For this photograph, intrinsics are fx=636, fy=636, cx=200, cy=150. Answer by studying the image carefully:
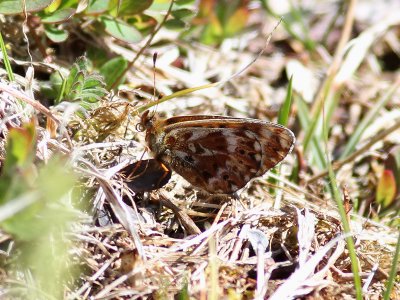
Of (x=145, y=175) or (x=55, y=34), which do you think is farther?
(x=55, y=34)

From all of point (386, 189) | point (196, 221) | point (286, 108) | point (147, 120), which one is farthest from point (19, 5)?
point (386, 189)

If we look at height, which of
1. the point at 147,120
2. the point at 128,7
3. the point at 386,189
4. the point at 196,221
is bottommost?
the point at 386,189

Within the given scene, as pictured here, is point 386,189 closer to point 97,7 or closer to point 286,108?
point 286,108

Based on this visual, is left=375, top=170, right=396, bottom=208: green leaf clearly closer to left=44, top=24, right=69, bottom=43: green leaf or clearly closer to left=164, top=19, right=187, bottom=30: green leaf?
left=164, top=19, right=187, bottom=30: green leaf

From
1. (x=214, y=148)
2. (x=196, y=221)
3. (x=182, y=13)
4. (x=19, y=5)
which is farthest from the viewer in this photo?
(x=182, y=13)

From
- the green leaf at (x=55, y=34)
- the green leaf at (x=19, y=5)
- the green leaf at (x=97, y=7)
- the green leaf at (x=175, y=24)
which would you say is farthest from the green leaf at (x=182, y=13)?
the green leaf at (x=19, y=5)

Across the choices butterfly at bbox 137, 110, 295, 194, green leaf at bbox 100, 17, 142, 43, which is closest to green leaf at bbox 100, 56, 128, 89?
green leaf at bbox 100, 17, 142, 43
